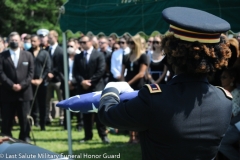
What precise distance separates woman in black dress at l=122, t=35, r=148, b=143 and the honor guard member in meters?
5.69

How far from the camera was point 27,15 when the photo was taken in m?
31.7

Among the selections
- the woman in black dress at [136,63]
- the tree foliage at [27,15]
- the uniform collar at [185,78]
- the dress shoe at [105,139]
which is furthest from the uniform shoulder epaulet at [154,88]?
the tree foliage at [27,15]

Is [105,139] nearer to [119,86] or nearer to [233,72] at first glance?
[233,72]

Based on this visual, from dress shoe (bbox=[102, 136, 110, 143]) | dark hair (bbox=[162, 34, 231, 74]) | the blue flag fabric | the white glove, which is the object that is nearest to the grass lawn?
dress shoe (bbox=[102, 136, 110, 143])

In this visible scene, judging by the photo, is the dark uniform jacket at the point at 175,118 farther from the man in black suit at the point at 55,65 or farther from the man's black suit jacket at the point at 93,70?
the man in black suit at the point at 55,65

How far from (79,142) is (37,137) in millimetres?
1208

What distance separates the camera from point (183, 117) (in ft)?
8.39

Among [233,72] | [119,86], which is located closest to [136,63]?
[233,72]

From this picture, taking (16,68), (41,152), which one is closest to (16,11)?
(16,68)

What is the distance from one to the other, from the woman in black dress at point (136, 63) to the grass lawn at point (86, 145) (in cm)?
112

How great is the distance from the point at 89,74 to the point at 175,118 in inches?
254

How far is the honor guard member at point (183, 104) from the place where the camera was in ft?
8.30

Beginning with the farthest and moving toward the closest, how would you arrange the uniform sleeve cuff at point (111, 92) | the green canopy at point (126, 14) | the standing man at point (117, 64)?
the standing man at point (117, 64) < the green canopy at point (126, 14) < the uniform sleeve cuff at point (111, 92)

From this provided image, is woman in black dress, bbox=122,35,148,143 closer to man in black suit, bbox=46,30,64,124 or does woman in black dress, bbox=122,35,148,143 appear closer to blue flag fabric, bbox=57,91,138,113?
man in black suit, bbox=46,30,64,124
